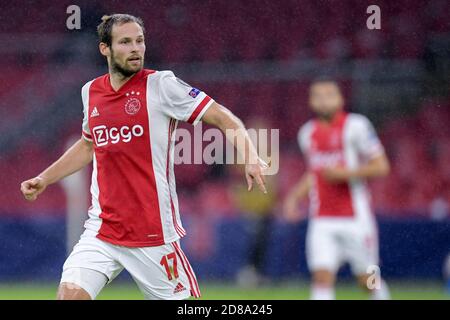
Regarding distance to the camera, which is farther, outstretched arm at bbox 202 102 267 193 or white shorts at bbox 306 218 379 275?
white shorts at bbox 306 218 379 275

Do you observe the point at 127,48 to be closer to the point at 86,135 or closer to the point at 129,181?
the point at 86,135

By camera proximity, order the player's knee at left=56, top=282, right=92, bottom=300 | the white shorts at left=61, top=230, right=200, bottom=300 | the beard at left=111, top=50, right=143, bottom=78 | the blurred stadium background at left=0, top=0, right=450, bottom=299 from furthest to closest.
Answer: the blurred stadium background at left=0, top=0, right=450, bottom=299
the beard at left=111, top=50, right=143, bottom=78
the white shorts at left=61, top=230, right=200, bottom=300
the player's knee at left=56, top=282, right=92, bottom=300

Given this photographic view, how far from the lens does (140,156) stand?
5672 millimetres

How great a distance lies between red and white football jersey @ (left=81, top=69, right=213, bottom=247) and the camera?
5672mm

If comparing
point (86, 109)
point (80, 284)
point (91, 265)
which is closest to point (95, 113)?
point (86, 109)

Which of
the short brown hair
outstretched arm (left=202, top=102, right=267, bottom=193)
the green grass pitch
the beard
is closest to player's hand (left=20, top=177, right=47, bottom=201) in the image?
the beard

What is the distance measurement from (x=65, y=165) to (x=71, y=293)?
959 mm

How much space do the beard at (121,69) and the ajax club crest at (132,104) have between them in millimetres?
129

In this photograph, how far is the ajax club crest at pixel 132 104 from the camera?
5.70 meters

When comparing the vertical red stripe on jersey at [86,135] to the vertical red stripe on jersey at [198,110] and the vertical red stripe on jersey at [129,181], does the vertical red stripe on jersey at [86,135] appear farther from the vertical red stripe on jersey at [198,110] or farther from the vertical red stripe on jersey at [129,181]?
the vertical red stripe on jersey at [198,110]

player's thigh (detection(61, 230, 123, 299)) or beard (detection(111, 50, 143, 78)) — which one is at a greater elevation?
→ beard (detection(111, 50, 143, 78))

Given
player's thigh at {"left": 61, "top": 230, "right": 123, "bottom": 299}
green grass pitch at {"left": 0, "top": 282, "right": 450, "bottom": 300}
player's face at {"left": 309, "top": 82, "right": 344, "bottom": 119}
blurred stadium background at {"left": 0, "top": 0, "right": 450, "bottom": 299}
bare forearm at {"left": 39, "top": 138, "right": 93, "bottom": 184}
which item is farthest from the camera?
blurred stadium background at {"left": 0, "top": 0, "right": 450, "bottom": 299}

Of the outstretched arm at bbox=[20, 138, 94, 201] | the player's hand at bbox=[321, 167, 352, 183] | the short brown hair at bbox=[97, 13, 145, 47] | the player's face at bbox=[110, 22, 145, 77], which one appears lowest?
the outstretched arm at bbox=[20, 138, 94, 201]

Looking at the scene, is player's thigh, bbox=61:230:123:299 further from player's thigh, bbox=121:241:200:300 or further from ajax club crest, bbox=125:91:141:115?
ajax club crest, bbox=125:91:141:115
